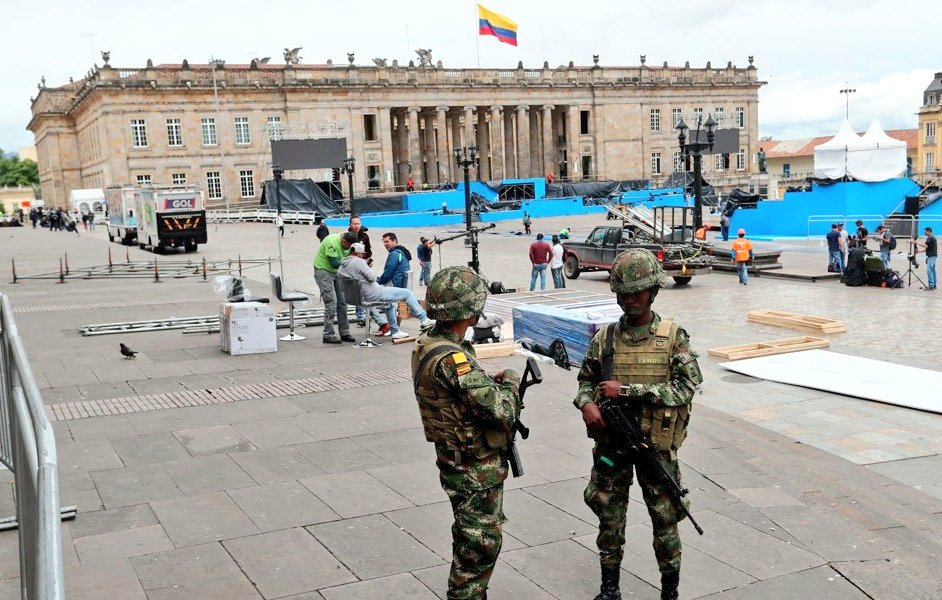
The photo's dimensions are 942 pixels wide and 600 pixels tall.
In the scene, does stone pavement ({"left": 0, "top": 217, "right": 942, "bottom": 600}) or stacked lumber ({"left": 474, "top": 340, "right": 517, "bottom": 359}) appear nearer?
stone pavement ({"left": 0, "top": 217, "right": 942, "bottom": 600})

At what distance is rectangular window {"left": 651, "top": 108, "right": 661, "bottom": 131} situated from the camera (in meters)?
86.2

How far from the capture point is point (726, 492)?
6.84 metres

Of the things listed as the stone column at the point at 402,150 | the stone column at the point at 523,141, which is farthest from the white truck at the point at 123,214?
the stone column at the point at 523,141

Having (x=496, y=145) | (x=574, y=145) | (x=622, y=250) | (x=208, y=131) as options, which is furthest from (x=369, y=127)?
(x=622, y=250)

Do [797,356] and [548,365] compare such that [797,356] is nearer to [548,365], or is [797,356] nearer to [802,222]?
[548,365]

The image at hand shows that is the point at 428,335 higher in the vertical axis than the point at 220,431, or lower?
higher

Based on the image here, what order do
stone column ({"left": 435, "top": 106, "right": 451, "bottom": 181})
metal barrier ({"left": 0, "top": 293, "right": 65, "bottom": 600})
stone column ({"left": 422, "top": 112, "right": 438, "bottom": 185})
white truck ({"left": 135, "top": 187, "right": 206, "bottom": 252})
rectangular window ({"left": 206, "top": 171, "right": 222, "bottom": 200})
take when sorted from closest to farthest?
metal barrier ({"left": 0, "top": 293, "right": 65, "bottom": 600}) → white truck ({"left": 135, "top": 187, "right": 206, "bottom": 252}) → rectangular window ({"left": 206, "top": 171, "right": 222, "bottom": 200}) → stone column ({"left": 435, "top": 106, "right": 451, "bottom": 181}) → stone column ({"left": 422, "top": 112, "right": 438, "bottom": 185})

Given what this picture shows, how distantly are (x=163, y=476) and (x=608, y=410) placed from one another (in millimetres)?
4053

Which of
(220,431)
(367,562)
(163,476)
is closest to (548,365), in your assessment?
(220,431)

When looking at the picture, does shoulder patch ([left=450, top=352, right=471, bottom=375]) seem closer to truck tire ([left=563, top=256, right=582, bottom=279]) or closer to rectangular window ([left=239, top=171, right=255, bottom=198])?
truck tire ([left=563, top=256, right=582, bottom=279])

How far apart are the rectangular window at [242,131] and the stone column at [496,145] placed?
21901 mm

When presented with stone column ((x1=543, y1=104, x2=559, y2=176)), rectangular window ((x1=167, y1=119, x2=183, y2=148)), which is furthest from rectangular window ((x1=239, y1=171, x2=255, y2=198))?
stone column ((x1=543, y1=104, x2=559, y2=176))

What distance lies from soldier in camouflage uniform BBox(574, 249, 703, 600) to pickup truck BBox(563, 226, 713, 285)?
59.0 feet

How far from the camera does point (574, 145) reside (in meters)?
84.2
